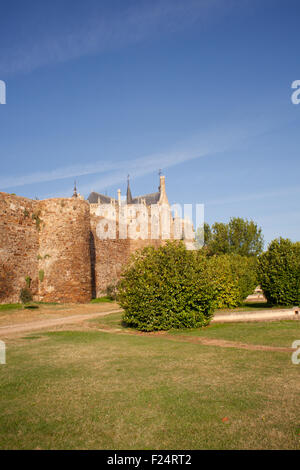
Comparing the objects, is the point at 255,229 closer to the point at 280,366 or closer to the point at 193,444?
the point at 280,366

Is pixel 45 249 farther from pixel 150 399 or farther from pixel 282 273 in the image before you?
pixel 150 399

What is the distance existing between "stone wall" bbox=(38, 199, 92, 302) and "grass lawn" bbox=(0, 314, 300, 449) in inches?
579

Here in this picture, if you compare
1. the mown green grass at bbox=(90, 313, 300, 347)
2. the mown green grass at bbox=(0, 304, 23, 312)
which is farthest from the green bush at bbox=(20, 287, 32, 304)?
the mown green grass at bbox=(90, 313, 300, 347)

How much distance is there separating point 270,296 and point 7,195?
15.5 meters

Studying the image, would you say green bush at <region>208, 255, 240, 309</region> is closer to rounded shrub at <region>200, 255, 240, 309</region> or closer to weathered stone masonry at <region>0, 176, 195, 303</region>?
rounded shrub at <region>200, 255, 240, 309</region>

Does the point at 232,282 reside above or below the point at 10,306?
above

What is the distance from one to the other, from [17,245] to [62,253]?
293 centimetres

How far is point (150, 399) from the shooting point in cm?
448

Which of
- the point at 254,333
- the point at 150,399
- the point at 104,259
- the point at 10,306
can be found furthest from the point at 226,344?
the point at 104,259

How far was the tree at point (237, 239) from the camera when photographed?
39.2 meters

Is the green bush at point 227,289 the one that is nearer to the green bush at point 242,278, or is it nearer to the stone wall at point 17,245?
the green bush at point 242,278

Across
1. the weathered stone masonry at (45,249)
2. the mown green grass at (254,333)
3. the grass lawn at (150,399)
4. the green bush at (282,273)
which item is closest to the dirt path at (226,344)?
the mown green grass at (254,333)

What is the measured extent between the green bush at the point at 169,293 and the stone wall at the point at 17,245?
35.6ft

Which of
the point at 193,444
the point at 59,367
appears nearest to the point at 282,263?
the point at 59,367
